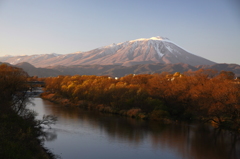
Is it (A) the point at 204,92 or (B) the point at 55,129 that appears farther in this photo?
(A) the point at 204,92

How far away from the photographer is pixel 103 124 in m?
23.7

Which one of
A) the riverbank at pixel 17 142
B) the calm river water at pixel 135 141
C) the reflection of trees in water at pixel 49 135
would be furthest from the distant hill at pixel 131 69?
the riverbank at pixel 17 142

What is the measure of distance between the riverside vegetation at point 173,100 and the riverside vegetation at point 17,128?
11.7 m

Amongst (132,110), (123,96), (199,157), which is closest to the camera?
(199,157)

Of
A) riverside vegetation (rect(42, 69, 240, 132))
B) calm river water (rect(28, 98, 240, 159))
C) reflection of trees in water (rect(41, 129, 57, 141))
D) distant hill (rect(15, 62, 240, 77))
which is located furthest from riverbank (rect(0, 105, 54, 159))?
distant hill (rect(15, 62, 240, 77))

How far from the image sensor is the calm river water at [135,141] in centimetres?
→ 1598

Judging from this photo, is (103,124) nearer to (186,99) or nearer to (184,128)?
(184,128)

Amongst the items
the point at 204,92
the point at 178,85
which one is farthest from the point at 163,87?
the point at 204,92

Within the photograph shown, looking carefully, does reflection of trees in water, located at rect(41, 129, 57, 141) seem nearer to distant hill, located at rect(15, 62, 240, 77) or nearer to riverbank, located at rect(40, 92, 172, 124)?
riverbank, located at rect(40, 92, 172, 124)

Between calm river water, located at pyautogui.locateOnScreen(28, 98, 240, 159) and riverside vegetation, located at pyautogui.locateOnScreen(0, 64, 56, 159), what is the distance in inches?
57.5

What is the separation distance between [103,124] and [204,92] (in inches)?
382

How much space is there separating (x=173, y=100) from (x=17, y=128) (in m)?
19.0

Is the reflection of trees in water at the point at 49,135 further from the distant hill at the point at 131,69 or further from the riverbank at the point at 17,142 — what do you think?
the distant hill at the point at 131,69

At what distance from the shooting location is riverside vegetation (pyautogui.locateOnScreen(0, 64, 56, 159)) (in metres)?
11.3
